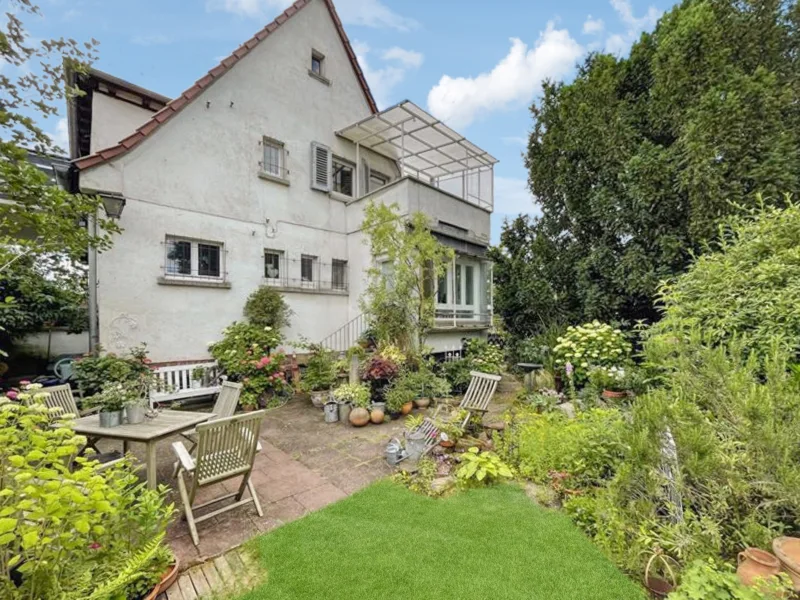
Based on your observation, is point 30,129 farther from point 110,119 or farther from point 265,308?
point 110,119

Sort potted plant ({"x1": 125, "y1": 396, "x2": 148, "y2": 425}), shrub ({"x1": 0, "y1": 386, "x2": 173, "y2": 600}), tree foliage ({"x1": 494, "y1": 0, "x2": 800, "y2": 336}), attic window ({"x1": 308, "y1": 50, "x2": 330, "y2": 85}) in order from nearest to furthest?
shrub ({"x1": 0, "y1": 386, "x2": 173, "y2": 600}) < potted plant ({"x1": 125, "y1": 396, "x2": 148, "y2": 425}) < tree foliage ({"x1": 494, "y1": 0, "x2": 800, "y2": 336}) < attic window ({"x1": 308, "y1": 50, "x2": 330, "y2": 85})

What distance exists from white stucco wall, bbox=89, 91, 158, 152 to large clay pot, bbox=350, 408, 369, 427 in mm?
8400

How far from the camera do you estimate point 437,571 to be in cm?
278

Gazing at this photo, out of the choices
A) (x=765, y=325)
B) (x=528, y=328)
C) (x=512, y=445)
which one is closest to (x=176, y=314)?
(x=512, y=445)

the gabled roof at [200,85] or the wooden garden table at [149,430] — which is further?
the gabled roof at [200,85]

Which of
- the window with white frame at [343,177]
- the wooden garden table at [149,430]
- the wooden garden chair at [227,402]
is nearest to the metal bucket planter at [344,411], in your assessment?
the wooden garden chair at [227,402]

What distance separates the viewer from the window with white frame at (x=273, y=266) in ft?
30.5

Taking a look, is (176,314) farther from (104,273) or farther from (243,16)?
(243,16)

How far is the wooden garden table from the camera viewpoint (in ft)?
11.9

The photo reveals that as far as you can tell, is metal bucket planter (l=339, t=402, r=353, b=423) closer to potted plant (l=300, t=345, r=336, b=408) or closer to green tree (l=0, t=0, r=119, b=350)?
potted plant (l=300, t=345, r=336, b=408)

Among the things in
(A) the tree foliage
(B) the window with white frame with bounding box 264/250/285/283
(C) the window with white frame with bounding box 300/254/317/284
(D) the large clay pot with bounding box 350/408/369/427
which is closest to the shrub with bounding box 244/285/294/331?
(B) the window with white frame with bounding box 264/250/285/283

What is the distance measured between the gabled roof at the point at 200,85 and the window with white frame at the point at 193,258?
6.07 ft

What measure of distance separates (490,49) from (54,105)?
27.2ft

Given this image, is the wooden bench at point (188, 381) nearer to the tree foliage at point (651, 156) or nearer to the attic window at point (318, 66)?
the tree foliage at point (651, 156)
